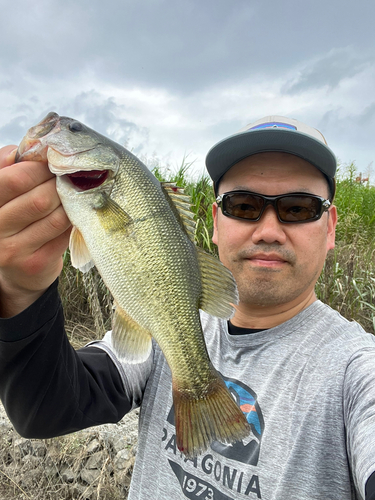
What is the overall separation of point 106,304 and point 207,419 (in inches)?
146

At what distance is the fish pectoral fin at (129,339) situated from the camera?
134cm

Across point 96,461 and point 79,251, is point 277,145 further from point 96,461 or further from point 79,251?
point 96,461

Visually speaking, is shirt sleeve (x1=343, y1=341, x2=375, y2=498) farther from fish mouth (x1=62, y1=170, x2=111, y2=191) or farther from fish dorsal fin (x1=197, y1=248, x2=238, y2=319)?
fish mouth (x1=62, y1=170, x2=111, y2=191)

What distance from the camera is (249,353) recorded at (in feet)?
5.73

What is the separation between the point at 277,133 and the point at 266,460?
1.55 metres

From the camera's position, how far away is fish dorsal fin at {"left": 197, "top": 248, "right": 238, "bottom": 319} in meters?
1.36

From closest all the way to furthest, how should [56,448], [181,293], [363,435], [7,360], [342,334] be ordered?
[363,435] → [181,293] → [7,360] → [342,334] → [56,448]

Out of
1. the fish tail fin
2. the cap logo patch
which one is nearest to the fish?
the fish tail fin

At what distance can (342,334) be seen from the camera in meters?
1.62

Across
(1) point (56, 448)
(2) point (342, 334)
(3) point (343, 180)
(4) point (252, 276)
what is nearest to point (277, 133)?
(4) point (252, 276)

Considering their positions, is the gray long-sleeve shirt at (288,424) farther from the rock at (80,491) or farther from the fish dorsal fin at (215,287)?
the rock at (80,491)

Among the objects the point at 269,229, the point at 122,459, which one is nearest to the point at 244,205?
the point at 269,229

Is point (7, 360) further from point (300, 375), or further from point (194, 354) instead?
point (300, 375)

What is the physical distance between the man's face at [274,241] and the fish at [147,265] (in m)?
0.57
